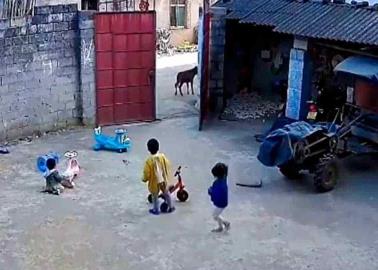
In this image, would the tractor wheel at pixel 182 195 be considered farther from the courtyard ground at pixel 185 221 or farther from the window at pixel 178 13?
the window at pixel 178 13

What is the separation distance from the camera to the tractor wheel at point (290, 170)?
11.9 m

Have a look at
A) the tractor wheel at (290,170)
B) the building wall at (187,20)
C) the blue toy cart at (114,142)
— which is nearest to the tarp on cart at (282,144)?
the tractor wheel at (290,170)

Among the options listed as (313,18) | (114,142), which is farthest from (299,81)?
(114,142)

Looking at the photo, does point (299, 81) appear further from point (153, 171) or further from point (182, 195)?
point (153, 171)

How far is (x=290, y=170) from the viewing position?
12.1 meters

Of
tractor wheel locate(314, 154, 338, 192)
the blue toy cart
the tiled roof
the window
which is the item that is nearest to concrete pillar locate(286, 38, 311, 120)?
the tiled roof

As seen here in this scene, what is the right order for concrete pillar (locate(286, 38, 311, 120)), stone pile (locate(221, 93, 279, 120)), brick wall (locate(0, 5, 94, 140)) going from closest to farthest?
brick wall (locate(0, 5, 94, 140)), concrete pillar (locate(286, 38, 311, 120)), stone pile (locate(221, 93, 279, 120))

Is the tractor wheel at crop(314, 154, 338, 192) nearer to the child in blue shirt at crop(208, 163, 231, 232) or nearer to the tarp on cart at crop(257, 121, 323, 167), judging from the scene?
the tarp on cart at crop(257, 121, 323, 167)

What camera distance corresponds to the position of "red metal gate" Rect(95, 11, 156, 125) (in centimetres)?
1539

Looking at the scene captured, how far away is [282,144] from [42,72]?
18.1ft

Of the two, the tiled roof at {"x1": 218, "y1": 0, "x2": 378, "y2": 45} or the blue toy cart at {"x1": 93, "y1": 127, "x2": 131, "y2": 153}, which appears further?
the blue toy cart at {"x1": 93, "y1": 127, "x2": 131, "y2": 153}

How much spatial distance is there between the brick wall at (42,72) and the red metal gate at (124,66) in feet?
1.12

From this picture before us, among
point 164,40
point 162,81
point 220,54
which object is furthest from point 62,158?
point 164,40

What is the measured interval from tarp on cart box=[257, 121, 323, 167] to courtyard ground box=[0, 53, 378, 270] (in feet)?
1.77
